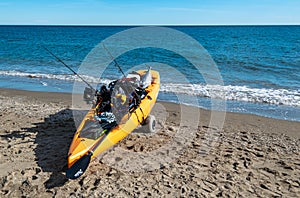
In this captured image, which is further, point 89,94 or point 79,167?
point 89,94

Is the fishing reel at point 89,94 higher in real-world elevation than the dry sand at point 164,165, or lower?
higher

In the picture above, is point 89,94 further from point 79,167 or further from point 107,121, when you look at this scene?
point 79,167

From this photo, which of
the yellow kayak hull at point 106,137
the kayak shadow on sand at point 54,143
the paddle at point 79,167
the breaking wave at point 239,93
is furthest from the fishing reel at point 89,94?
the breaking wave at point 239,93

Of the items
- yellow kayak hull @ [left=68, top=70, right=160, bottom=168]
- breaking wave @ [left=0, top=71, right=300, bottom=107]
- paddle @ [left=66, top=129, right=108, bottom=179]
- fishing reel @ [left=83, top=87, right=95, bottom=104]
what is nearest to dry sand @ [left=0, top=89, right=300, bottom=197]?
paddle @ [left=66, top=129, right=108, bottom=179]

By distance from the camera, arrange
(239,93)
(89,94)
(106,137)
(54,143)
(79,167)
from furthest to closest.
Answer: (239,93) → (89,94) → (54,143) → (106,137) → (79,167)

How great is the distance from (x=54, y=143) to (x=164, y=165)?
9.42 feet

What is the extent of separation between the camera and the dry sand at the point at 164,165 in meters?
5.17

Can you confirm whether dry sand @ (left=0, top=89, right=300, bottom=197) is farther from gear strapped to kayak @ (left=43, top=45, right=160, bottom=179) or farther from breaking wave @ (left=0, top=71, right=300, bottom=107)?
breaking wave @ (left=0, top=71, right=300, bottom=107)

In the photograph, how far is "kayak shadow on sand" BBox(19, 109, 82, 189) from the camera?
5.64 metres

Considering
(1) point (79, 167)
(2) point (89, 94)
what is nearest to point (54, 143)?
(2) point (89, 94)

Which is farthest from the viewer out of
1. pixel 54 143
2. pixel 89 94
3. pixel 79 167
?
pixel 89 94

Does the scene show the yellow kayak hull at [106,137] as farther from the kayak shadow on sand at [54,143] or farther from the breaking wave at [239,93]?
the breaking wave at [239,93]

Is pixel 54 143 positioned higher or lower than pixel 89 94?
lower

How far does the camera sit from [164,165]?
240 inches
